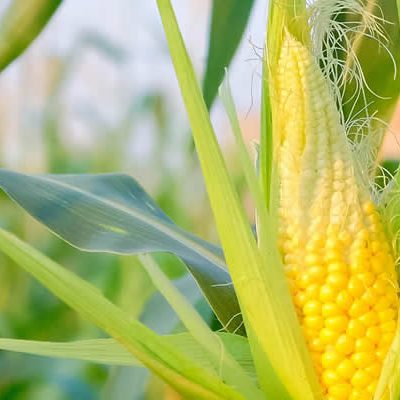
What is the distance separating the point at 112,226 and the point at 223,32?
19 cm

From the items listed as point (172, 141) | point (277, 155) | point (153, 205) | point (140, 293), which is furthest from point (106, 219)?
point (172, 141)

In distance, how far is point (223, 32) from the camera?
25.0 inches

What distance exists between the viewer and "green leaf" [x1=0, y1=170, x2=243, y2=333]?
0.51m

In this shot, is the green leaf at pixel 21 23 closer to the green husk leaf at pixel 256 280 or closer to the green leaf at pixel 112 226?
the green leaf at pixel 112 226

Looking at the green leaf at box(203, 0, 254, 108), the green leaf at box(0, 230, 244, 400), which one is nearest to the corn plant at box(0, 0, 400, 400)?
the green leaf at box(0, 230, 244, 400)

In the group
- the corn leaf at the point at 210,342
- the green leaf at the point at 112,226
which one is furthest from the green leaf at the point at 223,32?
the corn leaf at the point at 210,342

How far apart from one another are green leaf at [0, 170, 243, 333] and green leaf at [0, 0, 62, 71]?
0.12 meters

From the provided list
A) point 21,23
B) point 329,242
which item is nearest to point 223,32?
point 21,23

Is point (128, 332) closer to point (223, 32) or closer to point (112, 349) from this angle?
point (112, 349)

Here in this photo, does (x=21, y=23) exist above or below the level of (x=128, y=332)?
above

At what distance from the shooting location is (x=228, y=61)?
2.06 feet

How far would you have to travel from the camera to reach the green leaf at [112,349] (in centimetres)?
43

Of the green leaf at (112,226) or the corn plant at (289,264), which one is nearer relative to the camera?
the corn plant at (289,264)

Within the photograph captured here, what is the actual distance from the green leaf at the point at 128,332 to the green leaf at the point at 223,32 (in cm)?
28
